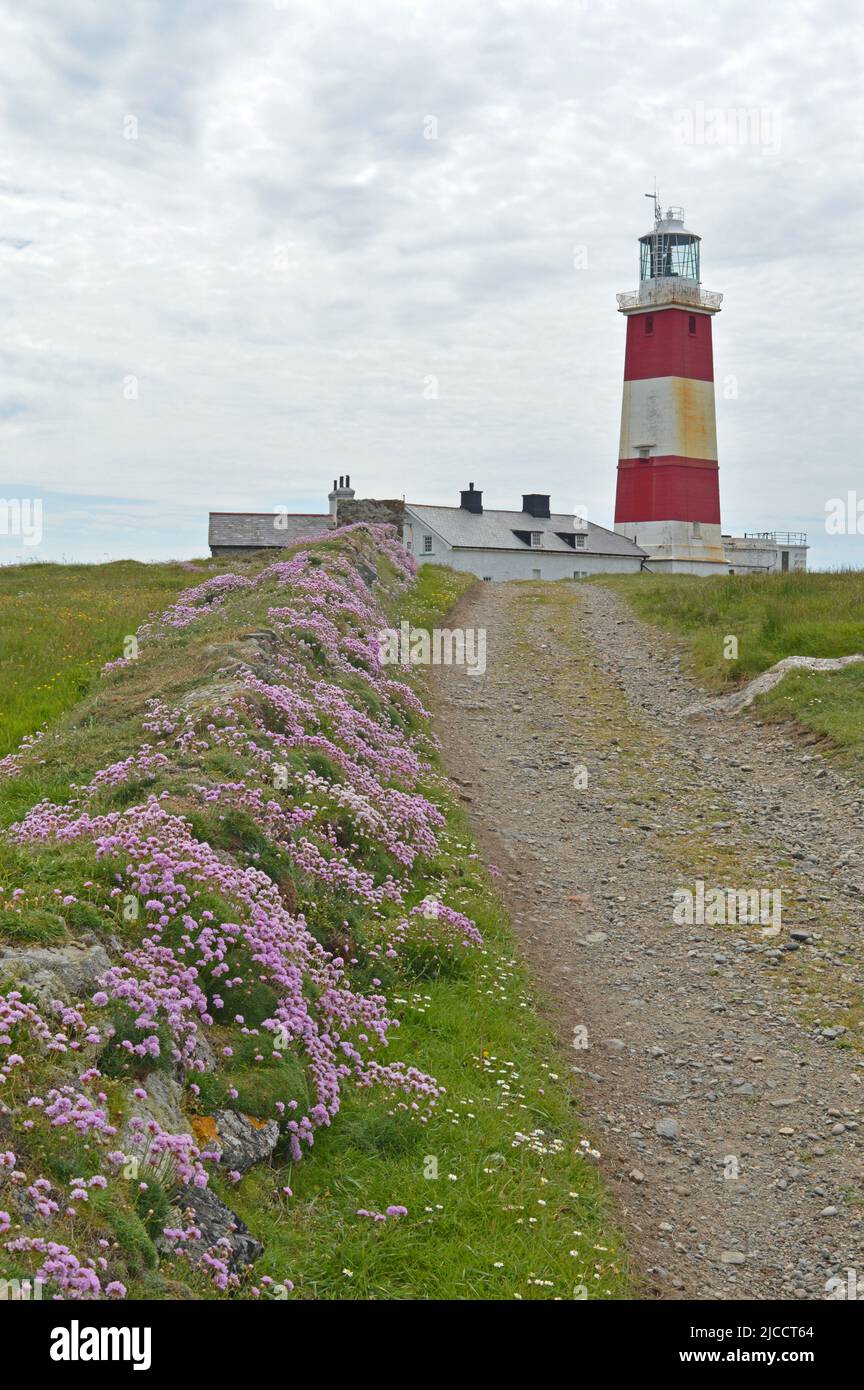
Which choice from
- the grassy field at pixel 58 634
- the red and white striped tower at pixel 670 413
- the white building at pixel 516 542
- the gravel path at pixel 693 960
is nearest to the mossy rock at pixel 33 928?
the gravel path at pixel 693 960

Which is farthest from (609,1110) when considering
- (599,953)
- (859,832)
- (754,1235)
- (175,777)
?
A: (859,832)

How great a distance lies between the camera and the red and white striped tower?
61.5 m

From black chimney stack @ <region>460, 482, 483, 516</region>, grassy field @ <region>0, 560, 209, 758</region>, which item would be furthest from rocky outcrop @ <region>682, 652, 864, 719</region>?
black chimney stack @ <region>460, 482, 483, 516</region>

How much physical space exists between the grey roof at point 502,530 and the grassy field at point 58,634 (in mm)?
38752

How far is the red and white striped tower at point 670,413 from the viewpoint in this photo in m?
61.5

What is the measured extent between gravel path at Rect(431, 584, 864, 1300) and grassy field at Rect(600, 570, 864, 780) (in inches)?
26.0

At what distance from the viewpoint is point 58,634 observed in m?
21.5

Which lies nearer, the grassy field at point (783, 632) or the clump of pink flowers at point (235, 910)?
the clump of pink flowers at point (235, 910)

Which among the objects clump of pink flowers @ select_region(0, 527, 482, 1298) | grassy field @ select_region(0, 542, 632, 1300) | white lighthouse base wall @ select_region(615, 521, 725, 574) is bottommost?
Answer: grassy field @ select_region(0, 542, 632, 1300)

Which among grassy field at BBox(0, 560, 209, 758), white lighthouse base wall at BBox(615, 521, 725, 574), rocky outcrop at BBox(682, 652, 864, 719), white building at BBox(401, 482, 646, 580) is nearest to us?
grassy field at BBox(0, 560, 209, 758)

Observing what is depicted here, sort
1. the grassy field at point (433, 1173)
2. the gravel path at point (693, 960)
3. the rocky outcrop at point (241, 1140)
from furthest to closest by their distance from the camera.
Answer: the gravel path at point (693, 960) → the rocky outcrop at point (241, 1140) → the grassy field at point (433, 1173)

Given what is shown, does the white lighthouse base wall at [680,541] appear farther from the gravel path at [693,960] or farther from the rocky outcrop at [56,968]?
the rocky outcrop at [56,968]

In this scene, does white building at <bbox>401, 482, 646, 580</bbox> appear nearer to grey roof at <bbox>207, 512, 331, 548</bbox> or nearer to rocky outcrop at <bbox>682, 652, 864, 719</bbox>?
grey roof at <bbox>207, 512, 331, 548</bbox>
